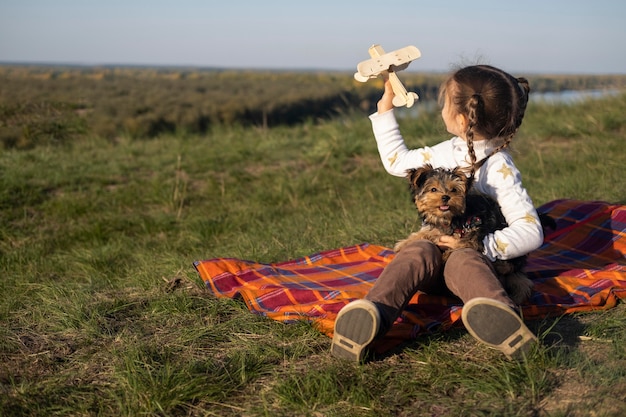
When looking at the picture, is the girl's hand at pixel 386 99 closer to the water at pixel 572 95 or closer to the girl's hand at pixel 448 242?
the girl's hand at pixel 448 242

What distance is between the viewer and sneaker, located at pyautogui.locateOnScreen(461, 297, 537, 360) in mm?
2805

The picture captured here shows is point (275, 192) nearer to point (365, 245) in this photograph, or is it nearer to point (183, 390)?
point (365, 245)

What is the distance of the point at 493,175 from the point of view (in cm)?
352

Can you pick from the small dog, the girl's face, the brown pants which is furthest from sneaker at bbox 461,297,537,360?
the girl's face

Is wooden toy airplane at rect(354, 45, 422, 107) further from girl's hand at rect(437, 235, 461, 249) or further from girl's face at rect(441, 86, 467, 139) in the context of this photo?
girl's hand at rect(437, 235, 461, 249)

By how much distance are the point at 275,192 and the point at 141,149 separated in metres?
3.50

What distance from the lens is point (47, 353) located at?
323cm

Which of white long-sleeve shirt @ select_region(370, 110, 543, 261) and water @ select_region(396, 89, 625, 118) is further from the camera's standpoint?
water @ select_region(396, 89, 625, 118)

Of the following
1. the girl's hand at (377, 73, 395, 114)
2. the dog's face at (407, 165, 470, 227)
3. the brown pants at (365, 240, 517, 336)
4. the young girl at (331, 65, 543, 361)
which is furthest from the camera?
the girl's hand at (377, 73, 395, 114)

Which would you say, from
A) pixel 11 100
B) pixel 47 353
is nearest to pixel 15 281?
pixel 47 353

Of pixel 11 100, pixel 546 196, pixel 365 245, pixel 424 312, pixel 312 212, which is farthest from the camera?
pixel 11 100

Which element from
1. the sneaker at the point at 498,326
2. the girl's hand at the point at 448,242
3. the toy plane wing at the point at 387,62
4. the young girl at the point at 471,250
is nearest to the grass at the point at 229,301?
the sneaker at the point at 498,326

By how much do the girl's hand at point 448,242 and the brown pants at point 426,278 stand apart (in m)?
0.09

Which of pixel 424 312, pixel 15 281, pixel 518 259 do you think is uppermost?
pixel 518 259
